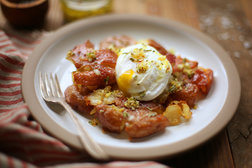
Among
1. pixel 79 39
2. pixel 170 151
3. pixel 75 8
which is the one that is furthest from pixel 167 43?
pixel 170 151

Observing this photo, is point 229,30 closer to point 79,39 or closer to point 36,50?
point 79,39

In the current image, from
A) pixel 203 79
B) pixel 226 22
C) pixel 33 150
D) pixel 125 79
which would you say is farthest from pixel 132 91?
pixel 226 22

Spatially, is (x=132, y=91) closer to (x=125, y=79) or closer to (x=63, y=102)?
(x=125, y=79)

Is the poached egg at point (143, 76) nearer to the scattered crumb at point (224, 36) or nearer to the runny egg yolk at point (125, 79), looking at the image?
the runny egg yolk at point (125, 79)

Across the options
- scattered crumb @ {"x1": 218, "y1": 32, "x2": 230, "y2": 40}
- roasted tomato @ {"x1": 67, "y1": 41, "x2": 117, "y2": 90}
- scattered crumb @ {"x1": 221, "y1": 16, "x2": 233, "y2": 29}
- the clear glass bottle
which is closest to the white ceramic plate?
roasted tomato @ {"x1": 67, "y1": 41, "x2": 117, "y2": 90}

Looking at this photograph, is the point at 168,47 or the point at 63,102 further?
the point at 168,47

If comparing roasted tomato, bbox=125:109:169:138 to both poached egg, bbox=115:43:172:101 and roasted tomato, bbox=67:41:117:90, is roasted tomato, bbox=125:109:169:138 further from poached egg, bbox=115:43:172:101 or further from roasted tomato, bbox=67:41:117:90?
roasted tomato, bbox=67:41:117:90

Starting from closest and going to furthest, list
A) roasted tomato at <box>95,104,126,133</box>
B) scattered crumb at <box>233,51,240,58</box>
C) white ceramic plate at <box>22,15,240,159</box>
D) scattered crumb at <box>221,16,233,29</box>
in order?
white ceramic plate at <box>22,15,240,159</box>
roasted tomato at <box>95,104,126,133</box>
scattered crumb at <box>233,51,240,58</box>
scattered crumb at <box>221,16,233,29</box>
